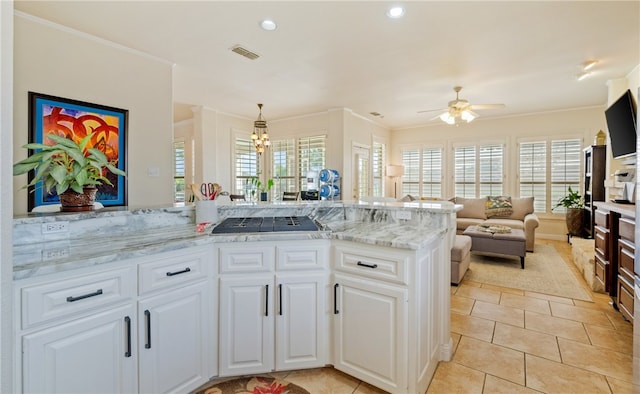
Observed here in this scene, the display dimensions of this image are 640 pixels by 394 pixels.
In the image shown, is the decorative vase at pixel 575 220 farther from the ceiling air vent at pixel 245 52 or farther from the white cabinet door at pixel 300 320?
the ceiling air vent at pixel 245 52

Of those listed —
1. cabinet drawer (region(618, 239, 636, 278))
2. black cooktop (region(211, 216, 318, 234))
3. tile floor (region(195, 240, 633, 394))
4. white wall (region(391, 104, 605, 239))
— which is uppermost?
white wall (region(391, 104, 605, 239))

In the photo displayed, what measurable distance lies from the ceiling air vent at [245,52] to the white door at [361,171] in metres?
3.52

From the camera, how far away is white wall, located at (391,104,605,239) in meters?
6.05

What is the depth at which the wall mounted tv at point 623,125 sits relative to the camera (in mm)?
3219

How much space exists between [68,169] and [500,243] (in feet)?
A: 15.9

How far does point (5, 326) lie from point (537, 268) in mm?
5159

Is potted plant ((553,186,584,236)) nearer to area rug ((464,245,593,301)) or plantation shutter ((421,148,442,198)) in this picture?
area rug ((464,245,593,301))

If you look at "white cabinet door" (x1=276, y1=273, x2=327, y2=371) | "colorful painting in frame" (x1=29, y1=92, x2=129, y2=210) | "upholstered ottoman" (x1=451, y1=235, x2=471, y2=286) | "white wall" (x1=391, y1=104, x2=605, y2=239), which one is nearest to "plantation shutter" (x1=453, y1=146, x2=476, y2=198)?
"white wall" (x1=391, y1=104, x2=605, y2=239)

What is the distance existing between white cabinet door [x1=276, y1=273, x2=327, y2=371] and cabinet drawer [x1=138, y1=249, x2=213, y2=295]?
1.47ft

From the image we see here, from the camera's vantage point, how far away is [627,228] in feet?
7.19

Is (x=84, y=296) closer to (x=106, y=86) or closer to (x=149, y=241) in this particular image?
(x=149, y=241)

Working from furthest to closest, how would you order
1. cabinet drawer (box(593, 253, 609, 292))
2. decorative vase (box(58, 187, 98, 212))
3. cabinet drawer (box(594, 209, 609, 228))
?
1. cabinet drawer (box(593, 253, 609, 292))
2. cabinet drawer (box(594, 209, 609, 228))
3. decorative vase (box(58, 187, 98, 212))

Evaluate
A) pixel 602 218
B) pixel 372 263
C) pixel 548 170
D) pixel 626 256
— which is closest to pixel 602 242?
pixel 602 218

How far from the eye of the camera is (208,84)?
470 cm
